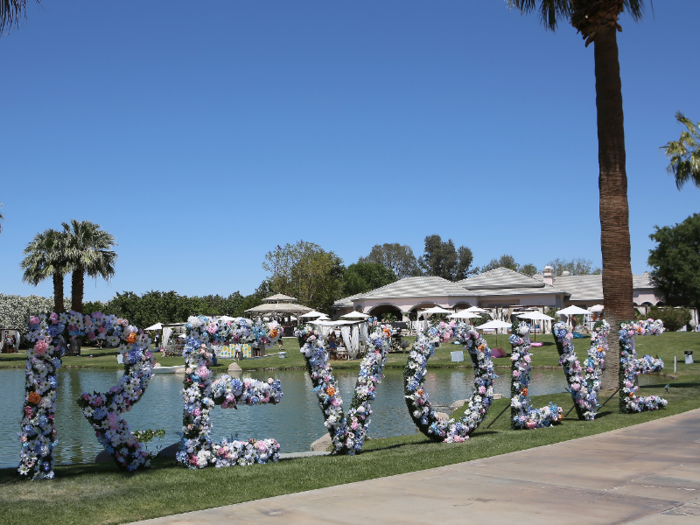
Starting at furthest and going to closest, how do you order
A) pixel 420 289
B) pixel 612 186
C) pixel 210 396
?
pixel 420 289, pixel 612 186, pixel 210 396

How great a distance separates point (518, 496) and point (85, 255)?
3942cm

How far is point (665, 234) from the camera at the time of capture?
51.8 m

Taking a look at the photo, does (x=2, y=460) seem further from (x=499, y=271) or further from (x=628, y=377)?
(x=499, y=271)

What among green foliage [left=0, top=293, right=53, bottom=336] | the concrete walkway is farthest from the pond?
green foliage [left=0, top=293, right=53, bottom=336]

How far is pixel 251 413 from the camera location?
1783 cm

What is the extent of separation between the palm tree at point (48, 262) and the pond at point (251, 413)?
13.4 meters

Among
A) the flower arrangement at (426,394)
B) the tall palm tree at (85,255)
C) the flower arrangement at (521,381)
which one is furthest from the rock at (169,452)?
the tall palm tree at (85,255)

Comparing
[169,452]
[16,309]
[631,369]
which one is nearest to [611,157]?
[631,369]

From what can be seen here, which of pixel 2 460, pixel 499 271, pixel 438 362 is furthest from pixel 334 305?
pixel 2 460

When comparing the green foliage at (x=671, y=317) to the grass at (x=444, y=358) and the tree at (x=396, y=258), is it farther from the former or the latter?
the tree at (x=396, y=258)

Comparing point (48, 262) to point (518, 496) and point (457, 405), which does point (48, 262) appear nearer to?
point (457, 405)

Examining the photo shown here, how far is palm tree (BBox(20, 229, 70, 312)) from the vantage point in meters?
41.7

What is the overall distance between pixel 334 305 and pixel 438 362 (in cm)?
3299

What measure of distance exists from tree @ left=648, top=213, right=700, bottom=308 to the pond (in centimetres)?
2565
